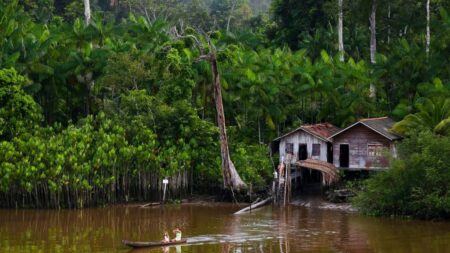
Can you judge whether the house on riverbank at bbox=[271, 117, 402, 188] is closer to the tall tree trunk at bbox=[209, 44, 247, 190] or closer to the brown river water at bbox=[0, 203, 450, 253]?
the tall tree trunk at bbox=[209, 44, 247, 190]

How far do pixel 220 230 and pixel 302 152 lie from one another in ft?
36.3

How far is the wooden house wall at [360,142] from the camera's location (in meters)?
36.9

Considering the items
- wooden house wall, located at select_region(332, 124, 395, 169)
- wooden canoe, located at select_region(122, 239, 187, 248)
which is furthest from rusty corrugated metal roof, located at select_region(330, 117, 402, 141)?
wooden canoe, located at select_region(122, 239, 187, 248)

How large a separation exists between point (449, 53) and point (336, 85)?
6.33 m

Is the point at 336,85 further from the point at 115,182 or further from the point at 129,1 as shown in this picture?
the point at 129,1

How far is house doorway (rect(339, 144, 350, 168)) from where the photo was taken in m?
38.0

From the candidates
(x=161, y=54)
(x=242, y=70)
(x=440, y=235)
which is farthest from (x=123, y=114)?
(x=440, y=235)

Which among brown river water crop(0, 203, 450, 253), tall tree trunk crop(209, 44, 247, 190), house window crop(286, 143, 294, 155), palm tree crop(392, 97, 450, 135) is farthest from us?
house window crop(286, 143, 294, 155)

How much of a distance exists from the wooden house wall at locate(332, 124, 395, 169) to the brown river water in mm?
3644

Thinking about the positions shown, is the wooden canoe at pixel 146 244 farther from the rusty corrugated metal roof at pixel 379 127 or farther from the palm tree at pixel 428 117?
the palm tree at pixel 428 117

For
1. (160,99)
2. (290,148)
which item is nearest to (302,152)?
(290,148)

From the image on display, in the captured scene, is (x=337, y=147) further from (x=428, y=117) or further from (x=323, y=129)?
(x=428, y=117)

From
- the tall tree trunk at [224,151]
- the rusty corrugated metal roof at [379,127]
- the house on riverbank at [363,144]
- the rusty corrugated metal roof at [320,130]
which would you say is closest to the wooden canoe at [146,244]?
the tall tree trunk at [224,151]

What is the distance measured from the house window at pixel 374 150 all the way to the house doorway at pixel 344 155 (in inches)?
46.2
